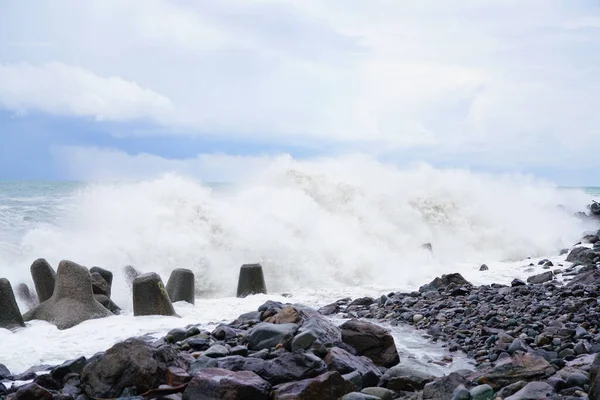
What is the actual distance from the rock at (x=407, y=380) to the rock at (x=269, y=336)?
47.2 inches

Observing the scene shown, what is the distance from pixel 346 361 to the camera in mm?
5824

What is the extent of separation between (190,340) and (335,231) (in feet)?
36.9

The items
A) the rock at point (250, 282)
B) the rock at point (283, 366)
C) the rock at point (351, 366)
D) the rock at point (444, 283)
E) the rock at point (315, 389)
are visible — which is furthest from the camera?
the rock at point (250, 282)

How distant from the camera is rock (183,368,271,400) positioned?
494 centimetres

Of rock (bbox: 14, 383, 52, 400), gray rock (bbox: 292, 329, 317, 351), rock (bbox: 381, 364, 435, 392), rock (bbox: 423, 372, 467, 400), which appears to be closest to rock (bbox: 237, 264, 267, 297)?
gray rock (bbox: 292, 329, 317, 351)

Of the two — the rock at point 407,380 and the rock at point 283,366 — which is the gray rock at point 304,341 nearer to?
the rock at point 283,366

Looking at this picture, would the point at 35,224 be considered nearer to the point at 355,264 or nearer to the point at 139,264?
the point at 139,264

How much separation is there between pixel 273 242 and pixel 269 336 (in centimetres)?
905

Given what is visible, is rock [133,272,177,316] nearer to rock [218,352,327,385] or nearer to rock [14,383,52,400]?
rock [218,352,327,385]

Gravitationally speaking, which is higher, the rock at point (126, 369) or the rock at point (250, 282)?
the rock at point (126, 369)

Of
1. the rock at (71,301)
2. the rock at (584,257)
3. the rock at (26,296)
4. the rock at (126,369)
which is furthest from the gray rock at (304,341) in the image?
the rock at (584,257)

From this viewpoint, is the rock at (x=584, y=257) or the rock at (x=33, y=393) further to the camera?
the rock at (x=584, y=257)

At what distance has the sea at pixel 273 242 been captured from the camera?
30.1 feet

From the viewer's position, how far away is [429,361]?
22.2 feet
